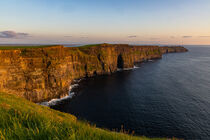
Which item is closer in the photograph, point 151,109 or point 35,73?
point 151,109

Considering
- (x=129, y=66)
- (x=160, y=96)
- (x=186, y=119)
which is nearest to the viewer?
(x=186, y=119)

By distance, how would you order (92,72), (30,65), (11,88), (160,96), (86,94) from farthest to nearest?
(92,72)
(86,94)
(160,96)
(30,65)
(11,88)

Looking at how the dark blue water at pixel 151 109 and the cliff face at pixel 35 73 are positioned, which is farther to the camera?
the cliff face at pixel 35 73

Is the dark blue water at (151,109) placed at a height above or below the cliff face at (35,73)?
below

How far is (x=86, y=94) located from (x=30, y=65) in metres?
Result: 24.3

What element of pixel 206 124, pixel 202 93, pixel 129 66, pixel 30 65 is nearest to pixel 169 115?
pixel 206 124

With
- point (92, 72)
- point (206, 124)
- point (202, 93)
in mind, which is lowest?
point (206, 124)

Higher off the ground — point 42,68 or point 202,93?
point 42,68

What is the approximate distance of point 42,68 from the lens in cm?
3894

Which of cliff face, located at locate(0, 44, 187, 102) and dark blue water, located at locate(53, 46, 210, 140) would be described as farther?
cliff face, located at locate(0, 44, 187, 102)

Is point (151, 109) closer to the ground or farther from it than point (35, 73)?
closer to the ground

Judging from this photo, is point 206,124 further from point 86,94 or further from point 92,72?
point 92,72

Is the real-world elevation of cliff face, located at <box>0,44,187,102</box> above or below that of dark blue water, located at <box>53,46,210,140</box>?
above

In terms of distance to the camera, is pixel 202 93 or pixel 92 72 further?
pixel 92 72
